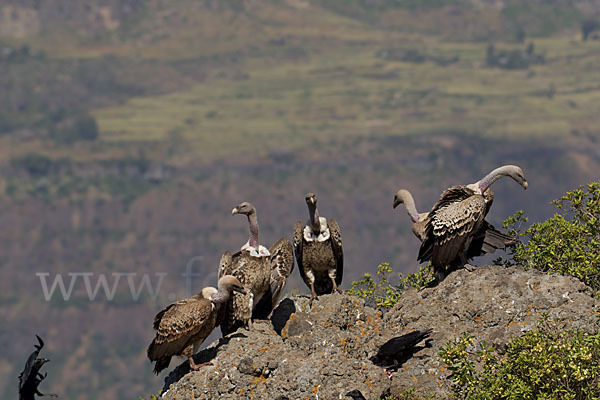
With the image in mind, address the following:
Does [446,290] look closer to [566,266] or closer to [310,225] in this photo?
[566,266]

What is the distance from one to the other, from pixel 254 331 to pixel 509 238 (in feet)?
20.8

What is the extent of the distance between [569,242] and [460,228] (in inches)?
102

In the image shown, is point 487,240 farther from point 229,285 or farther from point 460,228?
point 229,285

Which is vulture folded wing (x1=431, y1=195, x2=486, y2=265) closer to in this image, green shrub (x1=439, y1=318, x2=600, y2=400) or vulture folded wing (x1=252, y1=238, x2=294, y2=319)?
vulture folded wing (x1=252, y1=238, x2=294, y2=319)

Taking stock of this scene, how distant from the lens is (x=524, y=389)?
17.5m

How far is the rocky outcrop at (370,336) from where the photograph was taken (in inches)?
786

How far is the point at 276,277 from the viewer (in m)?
24.8

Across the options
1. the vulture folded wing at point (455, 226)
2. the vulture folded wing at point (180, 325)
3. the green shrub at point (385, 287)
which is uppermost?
the vulture folded wing at point (455, 226)

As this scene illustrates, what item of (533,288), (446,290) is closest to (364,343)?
(446,290)

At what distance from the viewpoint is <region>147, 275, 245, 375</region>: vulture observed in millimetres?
21141

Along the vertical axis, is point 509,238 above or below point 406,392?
above

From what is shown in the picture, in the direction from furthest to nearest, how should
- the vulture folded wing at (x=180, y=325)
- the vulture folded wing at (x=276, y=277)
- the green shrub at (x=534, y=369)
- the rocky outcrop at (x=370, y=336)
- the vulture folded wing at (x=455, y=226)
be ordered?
1. the vulture folded wing at (x=276, y=277)
2. the vulture folded wing at (x=455, y=226)
3. the vulture folded wing at (x=180, y=325)
4. the rocky outcrop at (x=370, y=336)
5. the green shrub at (x=534, y=369)

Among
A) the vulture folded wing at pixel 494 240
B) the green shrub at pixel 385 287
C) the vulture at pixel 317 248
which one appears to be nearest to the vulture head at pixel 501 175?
the vulture folded wing at pixel 494 240

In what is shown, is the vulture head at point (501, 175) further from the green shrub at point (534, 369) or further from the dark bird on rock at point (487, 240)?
the green shrub at point (534, 369)
